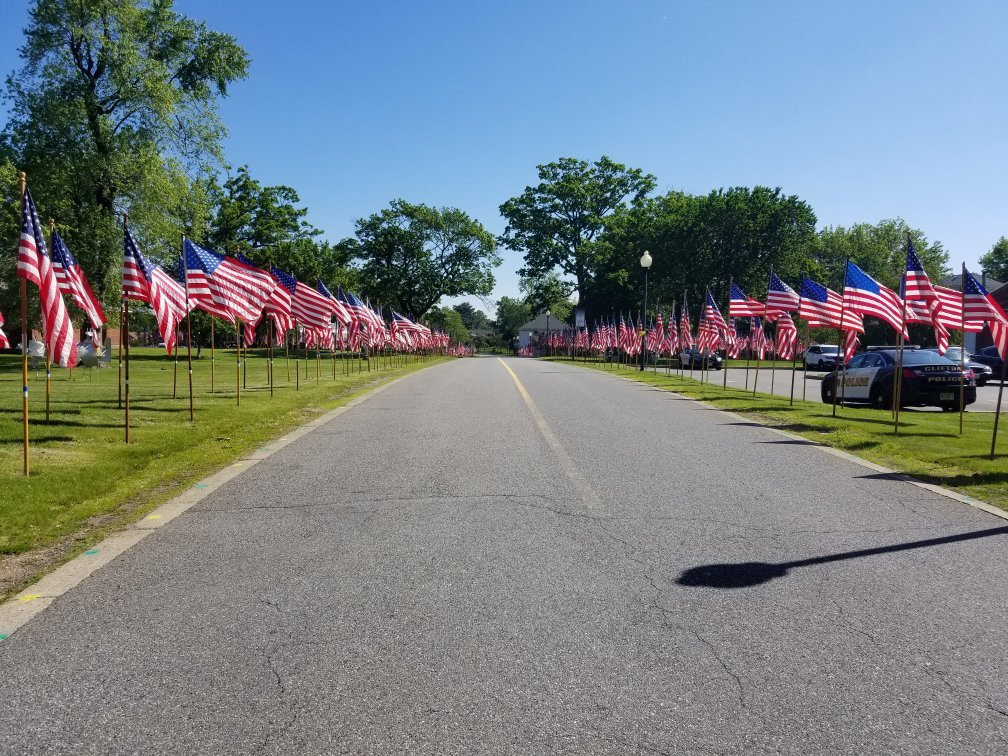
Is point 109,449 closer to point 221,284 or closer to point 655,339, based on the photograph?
point 221,284

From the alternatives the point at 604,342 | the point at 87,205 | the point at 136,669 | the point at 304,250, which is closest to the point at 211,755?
the point at 136,669

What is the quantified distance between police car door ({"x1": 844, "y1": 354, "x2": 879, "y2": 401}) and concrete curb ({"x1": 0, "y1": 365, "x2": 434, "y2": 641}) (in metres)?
14.3

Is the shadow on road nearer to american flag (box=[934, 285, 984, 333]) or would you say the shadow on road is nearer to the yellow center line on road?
the yellow center line on road

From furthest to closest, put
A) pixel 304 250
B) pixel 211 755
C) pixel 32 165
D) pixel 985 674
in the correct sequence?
1. pixel 304 250
2. pixel 32 165
3. pixel 985 674
4. pixel 211 755

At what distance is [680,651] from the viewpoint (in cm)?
377

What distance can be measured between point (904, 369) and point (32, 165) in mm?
33627

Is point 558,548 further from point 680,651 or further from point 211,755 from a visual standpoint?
point 211,755

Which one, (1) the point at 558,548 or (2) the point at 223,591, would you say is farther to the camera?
(1) the point at 558,548

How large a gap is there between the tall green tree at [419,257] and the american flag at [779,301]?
61.4m

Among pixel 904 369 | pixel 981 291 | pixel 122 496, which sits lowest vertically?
pixel 122 496

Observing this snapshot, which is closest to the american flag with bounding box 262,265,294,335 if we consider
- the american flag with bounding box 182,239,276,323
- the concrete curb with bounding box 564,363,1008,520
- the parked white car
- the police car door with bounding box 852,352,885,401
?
the american flag with bounding box 182,239,276,323

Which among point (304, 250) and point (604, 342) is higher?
point (304, 250)

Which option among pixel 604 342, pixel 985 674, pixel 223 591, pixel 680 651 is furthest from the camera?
pixel 604 342

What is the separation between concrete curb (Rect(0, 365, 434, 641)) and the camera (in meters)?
4.38
